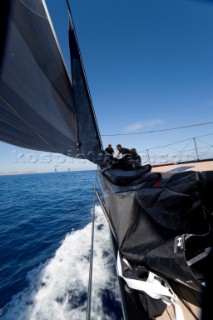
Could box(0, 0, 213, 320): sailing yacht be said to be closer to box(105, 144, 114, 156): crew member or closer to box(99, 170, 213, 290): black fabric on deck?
box(99, 170, 213, 290): black fabric on deck

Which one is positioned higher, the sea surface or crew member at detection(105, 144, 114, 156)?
crew member at detection(105, 144, 114, 156)

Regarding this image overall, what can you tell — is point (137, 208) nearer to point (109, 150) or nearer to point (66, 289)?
point (66, 289)

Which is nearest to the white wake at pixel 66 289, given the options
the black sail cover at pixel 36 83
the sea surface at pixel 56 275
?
the sea surface at pixel 56 275

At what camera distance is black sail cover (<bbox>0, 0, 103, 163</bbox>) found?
1.58 metres

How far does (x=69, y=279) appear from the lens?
8.59 ft

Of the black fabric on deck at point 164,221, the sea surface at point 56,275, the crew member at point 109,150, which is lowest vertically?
the sea surface at point 56,275

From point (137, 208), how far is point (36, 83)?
2.11 metres

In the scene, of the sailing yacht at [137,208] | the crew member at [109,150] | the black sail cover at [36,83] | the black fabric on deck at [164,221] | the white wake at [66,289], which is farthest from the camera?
the crew member at [109,150]

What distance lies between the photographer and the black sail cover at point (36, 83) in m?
1.58

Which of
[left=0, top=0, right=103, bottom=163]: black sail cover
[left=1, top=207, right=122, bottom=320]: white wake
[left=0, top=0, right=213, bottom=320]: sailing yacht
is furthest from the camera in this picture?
[left=1, top=207, right=122, bottom=320]: white wake

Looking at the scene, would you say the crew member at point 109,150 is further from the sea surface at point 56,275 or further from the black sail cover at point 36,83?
the black sail cover at point 36,83

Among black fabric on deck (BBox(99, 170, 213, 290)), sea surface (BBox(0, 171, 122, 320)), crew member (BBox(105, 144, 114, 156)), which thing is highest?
crew member (BBox(105, 144, 114, 156))

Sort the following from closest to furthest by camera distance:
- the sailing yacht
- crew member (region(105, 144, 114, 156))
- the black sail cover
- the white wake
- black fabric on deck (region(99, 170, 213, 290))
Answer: the sailing yacht < black fabric on deck (region(99, 170, 213, 290)) < the black sail cover < the white wake < crew member (region(105, 144, 114, 156))

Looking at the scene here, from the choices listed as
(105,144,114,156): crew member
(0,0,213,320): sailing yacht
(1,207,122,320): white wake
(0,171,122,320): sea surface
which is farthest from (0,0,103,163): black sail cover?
(105,144,114,156): crew member
